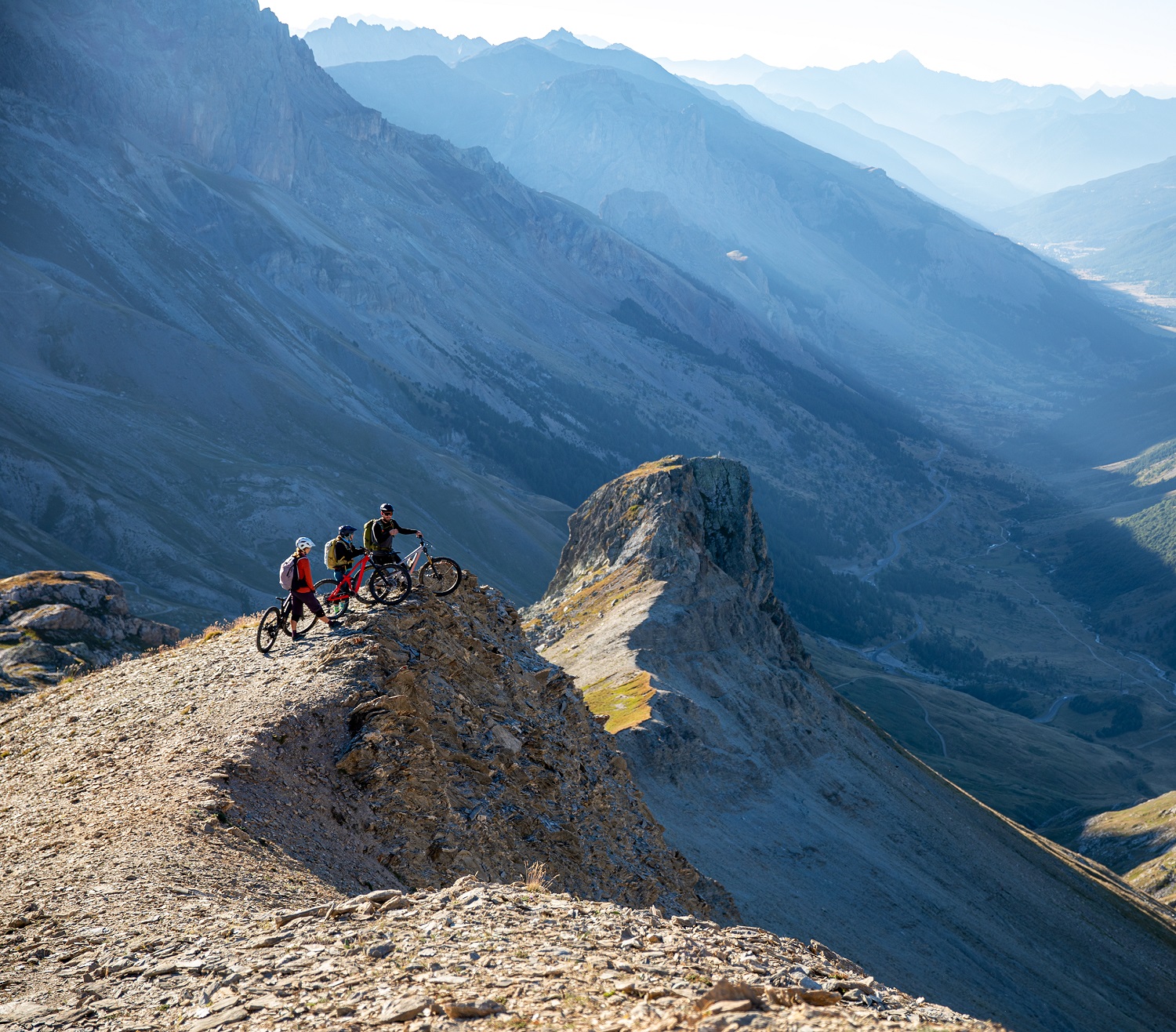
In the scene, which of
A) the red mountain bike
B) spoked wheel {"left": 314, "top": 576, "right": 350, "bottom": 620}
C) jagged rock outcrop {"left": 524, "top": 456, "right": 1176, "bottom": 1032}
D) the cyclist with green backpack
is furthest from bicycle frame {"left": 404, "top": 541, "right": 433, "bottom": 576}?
jagged rock outcrop {"left": 524, "top": 456, "right": 1176, "bottom": 1032}

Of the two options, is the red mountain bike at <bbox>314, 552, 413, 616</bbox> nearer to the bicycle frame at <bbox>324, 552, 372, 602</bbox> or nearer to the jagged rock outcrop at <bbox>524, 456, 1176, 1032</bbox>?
the bicycle frame at <bbox>324, 552, 372, 602</bbox>

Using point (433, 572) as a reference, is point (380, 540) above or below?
above

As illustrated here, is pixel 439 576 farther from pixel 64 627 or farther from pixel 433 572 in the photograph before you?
pixel 64 627

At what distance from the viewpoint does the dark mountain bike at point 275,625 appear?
81.9ft

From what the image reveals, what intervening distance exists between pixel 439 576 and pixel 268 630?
4.52m

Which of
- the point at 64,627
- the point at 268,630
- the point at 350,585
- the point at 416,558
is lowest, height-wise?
the point at 64,627

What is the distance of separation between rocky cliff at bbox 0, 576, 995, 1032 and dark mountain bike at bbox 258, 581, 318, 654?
41 cm

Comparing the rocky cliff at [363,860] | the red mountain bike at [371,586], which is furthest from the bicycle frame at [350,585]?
the rocky cliff at [363,860]

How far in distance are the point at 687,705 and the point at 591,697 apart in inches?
236

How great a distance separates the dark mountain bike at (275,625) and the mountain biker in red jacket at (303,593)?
4.5 inches

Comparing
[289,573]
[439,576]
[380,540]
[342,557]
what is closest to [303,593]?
[289,573]

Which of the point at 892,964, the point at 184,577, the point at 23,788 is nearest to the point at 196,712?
the point at 23,788

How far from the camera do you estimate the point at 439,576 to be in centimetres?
2755

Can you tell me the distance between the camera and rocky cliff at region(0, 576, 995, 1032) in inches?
513
